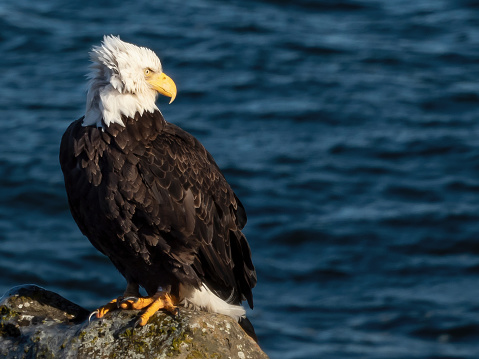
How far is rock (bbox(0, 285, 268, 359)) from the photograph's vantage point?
4.95 metres

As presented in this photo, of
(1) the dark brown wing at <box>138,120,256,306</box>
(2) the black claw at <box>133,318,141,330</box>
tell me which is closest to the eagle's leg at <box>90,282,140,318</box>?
(2) the black claw at <box>133,318,141,330</box>

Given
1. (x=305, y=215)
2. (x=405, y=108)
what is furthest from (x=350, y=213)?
(x=405, y=108)

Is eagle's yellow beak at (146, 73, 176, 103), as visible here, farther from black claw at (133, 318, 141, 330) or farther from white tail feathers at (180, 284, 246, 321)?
black claw at (133, 318, 141, 330)

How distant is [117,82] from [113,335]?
5.06 feet

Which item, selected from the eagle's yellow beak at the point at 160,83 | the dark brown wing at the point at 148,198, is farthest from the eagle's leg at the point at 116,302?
the eagle's yellow beak at the point at 160,83

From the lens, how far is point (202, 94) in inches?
617

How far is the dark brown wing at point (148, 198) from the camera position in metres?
5.40

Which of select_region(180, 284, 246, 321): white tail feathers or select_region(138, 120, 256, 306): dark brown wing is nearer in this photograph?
select_region(138, 120, 256, 306): dark brown wing

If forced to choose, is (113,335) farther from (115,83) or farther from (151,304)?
(115,83)

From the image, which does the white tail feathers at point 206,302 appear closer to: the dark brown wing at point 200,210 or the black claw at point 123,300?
the dark brown wing at point 200,210

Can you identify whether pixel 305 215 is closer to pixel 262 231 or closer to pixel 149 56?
pixel 262 231

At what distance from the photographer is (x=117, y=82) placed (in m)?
5.50

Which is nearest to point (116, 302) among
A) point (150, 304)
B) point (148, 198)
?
point (150, 304)

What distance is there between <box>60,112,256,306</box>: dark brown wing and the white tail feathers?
0.36 feet
